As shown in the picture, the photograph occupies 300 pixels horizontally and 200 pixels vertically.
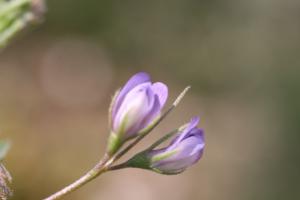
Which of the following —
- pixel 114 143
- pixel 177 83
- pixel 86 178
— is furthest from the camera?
pixel 177 83

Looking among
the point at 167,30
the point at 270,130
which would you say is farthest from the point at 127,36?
the point at 270,130

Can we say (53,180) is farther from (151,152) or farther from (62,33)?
(151,152)

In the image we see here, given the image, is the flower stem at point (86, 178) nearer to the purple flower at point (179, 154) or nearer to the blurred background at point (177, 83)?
the purple flower at point (179, 154)

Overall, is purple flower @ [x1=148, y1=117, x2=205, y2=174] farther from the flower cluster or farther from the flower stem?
the flower stem

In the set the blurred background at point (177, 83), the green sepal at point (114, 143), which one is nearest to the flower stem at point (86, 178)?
the green sepal at point (114, 143)

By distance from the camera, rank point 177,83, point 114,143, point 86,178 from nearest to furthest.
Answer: point 86,178 < point 114,143 < point 177,83

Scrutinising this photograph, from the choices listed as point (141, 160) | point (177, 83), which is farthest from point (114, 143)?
point (177, 83)

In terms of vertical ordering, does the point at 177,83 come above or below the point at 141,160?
above

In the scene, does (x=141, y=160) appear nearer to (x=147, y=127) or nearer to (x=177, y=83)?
(x=147, y=127)
